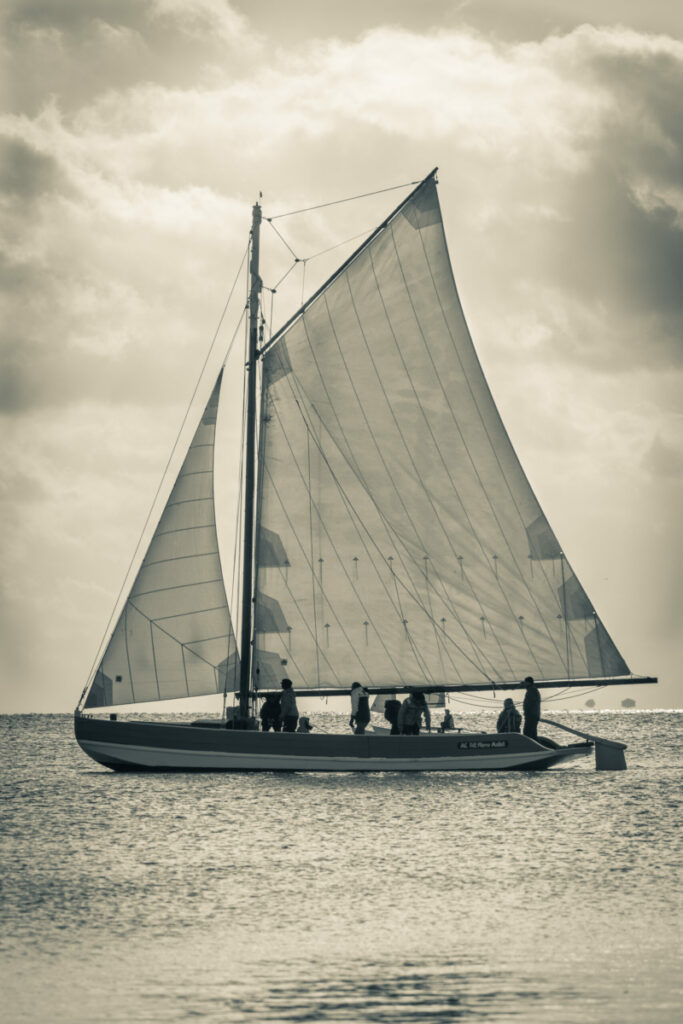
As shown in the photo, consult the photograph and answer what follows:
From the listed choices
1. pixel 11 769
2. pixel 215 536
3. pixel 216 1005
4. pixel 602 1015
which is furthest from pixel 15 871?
pixel 11 769

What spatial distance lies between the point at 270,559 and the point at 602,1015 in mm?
29581

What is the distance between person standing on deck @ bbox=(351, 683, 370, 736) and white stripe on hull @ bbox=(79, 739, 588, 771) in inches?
39.4

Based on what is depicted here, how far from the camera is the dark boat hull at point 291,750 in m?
40.8

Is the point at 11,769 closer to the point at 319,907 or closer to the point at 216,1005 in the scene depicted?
the point at 319,907

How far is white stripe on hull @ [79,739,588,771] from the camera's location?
4103 centimetres

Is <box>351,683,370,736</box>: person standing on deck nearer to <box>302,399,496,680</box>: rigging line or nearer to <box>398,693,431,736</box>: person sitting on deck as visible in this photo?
<box>398,693,431,736</box>: person sitting on deck

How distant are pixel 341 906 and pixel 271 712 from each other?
20569mm

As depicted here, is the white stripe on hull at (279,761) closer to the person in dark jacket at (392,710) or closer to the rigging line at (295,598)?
the person in dark jacket at (392,710)

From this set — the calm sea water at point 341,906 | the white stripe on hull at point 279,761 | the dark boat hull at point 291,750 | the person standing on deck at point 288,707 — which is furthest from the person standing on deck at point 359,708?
the calm sea water at point 341,906

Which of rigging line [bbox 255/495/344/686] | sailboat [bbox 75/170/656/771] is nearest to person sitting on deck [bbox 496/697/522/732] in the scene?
sailboat [bbox 75/170/656/771]

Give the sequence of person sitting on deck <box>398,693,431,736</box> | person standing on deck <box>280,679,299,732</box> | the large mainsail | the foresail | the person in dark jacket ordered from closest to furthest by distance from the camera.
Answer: person standing on deck <box>280,679,299,732</box>, the foresail, person sitting on deck <box>398,693,431,736</box>, the person in dark jacket, the large mainsail

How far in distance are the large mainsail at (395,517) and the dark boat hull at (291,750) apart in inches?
89.6

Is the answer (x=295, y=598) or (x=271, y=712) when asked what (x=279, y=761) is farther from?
(x=295, y=598)

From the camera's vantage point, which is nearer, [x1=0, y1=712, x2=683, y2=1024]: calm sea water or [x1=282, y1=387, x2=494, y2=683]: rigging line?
[x1=0, y1=712, x2=683, y2=1024]: calm sea water
